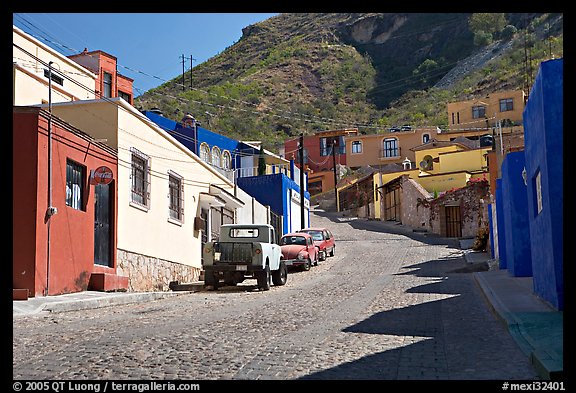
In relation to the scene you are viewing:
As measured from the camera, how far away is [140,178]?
72.5ft

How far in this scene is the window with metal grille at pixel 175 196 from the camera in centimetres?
2500

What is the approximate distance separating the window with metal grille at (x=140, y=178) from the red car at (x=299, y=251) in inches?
279

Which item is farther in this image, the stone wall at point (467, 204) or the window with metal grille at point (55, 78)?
the stone wall at point (467, 204)

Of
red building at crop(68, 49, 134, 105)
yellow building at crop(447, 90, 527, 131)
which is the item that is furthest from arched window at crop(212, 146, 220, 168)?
yellow building at crop(447, 90, 527, 131)

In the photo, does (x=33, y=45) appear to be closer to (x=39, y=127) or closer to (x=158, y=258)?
(x=158, y=258)

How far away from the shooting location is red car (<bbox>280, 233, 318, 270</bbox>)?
92.1ft

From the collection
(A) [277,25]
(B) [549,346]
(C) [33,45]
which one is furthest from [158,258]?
(A) [277,25]

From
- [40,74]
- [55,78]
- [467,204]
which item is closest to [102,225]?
[40,74]

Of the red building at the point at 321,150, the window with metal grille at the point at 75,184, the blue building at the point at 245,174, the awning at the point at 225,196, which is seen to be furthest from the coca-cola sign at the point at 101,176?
the red building at the point at 321,150

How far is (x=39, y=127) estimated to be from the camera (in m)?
15.7

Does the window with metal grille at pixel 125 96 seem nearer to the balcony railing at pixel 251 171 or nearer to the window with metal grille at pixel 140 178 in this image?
the balcony railing at pixel 251 171

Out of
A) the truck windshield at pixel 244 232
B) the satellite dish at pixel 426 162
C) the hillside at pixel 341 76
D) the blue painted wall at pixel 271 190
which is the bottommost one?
the truck windshield at pixel 244 232
